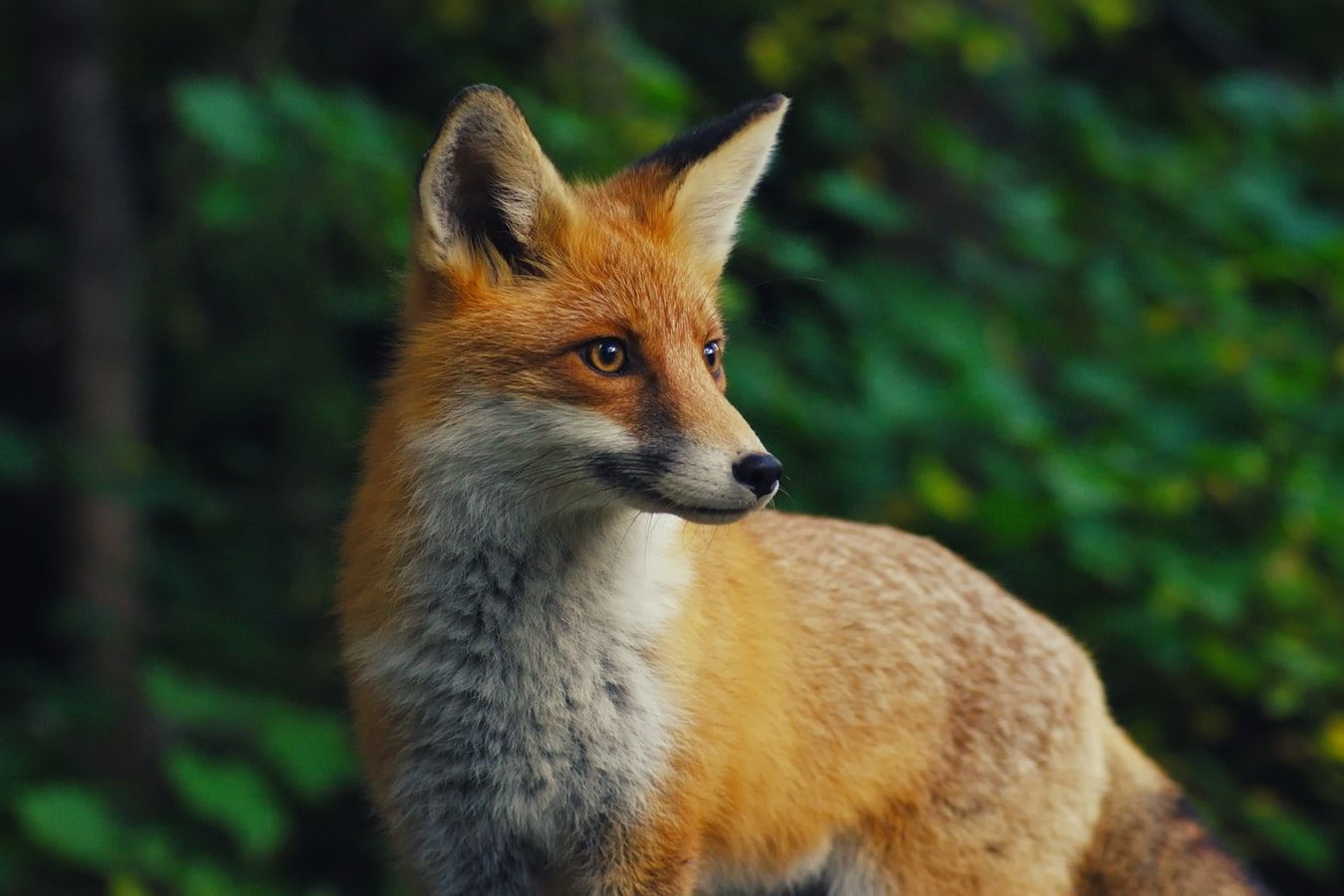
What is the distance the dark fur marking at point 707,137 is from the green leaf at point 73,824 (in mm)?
3005

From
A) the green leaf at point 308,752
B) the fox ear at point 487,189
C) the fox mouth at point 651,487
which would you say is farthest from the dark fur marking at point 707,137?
the green leaf at point 308,752

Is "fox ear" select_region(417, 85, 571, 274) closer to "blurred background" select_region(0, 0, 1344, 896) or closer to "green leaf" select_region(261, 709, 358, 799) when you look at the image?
"blurred background" select_region(0, 0, 1344, 896)

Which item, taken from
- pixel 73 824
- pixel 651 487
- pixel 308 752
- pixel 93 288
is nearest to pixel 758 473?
pixel 651 487

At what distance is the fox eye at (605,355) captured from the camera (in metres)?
2.25

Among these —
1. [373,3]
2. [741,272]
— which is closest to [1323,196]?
[741,272]

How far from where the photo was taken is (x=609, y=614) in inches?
92.9

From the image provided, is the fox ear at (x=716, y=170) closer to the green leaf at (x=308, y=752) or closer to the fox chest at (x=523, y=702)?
the fox chest at (x=523, y=702)

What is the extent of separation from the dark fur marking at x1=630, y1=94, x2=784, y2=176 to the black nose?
0.68 m

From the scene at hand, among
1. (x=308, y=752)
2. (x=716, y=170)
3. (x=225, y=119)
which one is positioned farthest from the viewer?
(x=308, y=752)

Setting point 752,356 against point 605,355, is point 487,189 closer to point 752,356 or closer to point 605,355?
point 605,355

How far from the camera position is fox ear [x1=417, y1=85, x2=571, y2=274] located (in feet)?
7.38

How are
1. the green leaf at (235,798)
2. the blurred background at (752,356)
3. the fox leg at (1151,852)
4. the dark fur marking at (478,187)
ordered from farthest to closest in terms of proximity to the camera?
the blurred background at (752,356) → the green leaf at (235,798) → the fox leg at (1151,852) → the dark fur marking at (478,187)

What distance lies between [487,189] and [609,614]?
746 millimetres

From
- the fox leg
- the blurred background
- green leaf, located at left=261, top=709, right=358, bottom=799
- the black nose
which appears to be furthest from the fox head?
green leaf, located at left=261, top=709, right=358, bottom=799
